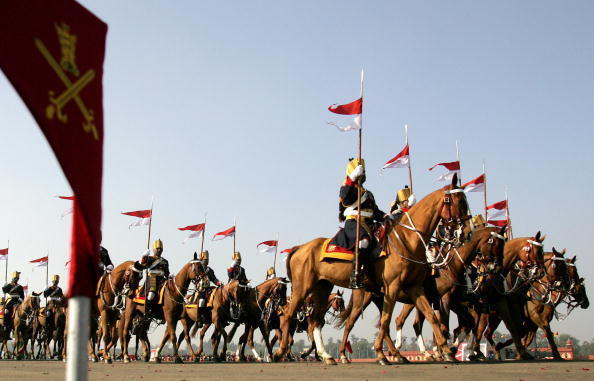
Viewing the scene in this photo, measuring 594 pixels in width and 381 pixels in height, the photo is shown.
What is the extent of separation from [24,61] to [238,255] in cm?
2480

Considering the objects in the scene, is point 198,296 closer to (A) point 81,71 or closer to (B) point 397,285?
(B) point 397,285

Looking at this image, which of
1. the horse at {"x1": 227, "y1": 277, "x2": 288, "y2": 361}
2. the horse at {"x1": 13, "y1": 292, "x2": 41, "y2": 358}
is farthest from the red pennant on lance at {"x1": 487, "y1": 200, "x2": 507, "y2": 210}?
the horse at {"x1": 13, "y1": 292, "x2": 41, "y2": 358}

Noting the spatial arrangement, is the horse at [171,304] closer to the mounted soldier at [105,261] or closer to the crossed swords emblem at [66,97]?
the mounted soldier at [105,261]

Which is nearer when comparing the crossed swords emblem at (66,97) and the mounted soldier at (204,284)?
the crossed swords emblem at (66,97)

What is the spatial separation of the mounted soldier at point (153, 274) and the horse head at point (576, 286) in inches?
489

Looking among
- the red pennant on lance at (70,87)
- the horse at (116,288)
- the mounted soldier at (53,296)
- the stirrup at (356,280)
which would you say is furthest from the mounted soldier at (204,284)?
the red pennant on lance at (70,87)

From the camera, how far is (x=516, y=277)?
18.3 m

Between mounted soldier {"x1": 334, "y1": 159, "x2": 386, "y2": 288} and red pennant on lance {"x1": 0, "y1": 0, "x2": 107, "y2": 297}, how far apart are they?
36.5 ft

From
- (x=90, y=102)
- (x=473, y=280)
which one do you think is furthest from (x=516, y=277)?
(x=90, y=102)

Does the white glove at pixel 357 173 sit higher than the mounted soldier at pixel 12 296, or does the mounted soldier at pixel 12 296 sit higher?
the white glove at pixel 357 173

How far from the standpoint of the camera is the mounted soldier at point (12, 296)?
111 feet

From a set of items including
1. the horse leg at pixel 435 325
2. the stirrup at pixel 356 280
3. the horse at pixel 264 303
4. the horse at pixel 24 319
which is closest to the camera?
the horse leg at pixel 435 325

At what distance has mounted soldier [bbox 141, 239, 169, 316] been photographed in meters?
22.0

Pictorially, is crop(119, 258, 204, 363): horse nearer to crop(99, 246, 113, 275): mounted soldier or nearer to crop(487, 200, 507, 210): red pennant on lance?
crop(99, 246, 113, 275): mounted soldier
